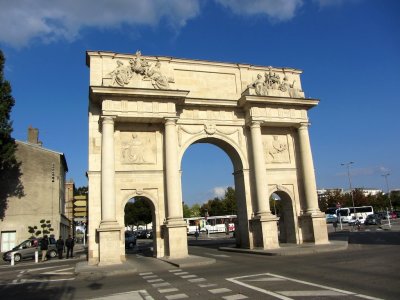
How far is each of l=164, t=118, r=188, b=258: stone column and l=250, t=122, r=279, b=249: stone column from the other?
15.5ft

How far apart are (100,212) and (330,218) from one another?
56727mm

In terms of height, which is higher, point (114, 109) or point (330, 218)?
point (114, 109)

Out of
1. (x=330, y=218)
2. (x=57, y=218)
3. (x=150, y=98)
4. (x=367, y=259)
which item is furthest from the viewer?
(x=330, y=218)

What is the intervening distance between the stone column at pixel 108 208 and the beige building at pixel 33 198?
20.0 m

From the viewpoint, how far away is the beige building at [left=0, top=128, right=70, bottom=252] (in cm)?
A: 3478

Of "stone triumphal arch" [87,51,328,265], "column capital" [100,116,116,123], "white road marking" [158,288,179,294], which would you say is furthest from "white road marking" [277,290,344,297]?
"column capital" [100,116,116,123]

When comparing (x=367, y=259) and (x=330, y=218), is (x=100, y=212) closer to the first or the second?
(x=367, y=259)

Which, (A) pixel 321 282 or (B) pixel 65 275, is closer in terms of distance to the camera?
(A) pixel 321 282

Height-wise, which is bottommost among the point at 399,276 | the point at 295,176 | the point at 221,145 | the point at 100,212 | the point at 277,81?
the point at 399,276

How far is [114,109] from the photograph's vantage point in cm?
2077

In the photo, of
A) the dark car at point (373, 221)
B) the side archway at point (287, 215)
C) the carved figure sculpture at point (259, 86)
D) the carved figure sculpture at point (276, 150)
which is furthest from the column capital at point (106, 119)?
the dark car at point (373, 221)

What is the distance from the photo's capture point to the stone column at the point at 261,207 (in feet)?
70.6

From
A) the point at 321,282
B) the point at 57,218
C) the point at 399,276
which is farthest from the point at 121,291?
the point at 57,218

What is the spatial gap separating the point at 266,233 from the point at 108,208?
9.10 m
